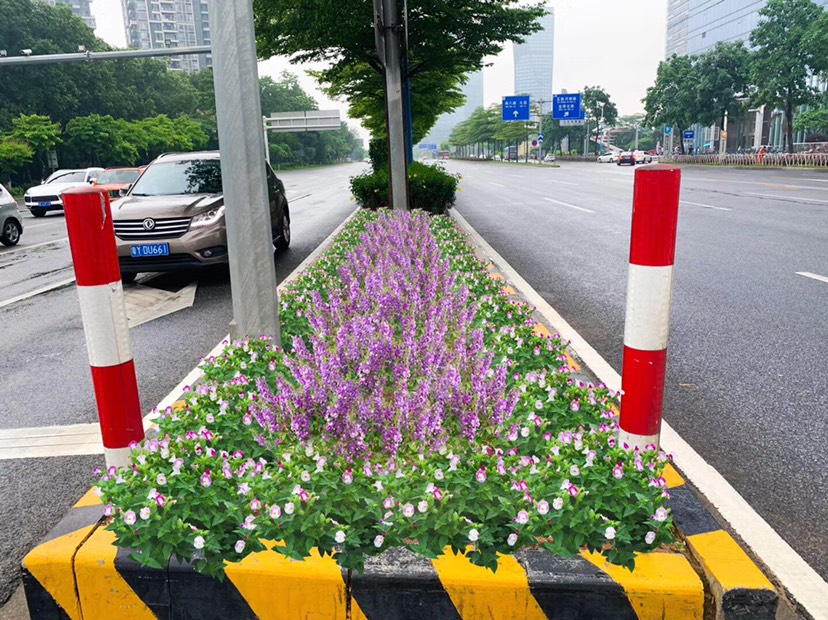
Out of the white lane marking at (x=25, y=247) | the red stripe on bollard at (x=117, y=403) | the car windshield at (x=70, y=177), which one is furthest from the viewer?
the car windshield at (x=70, y=177)

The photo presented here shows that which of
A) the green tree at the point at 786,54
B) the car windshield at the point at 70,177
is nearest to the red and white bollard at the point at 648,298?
the car windshield at the point at 70,177

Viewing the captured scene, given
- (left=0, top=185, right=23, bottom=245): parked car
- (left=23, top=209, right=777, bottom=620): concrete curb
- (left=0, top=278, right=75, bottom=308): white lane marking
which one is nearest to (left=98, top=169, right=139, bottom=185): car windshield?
(left=0, top=185, right=23, bottom=245): parked car

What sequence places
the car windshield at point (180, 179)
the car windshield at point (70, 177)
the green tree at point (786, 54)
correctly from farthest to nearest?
1. the green tree at point (786, 54)
2. the car windshield at point (70, 177)
3. the car windshield at point (180, 179)

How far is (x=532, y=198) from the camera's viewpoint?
2145 cm

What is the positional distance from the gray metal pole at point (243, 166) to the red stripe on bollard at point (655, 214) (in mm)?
2332

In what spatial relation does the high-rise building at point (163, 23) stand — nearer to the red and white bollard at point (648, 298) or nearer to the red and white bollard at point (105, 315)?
the red and white bollard at point (105, 315)

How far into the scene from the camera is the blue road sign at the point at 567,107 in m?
72.2

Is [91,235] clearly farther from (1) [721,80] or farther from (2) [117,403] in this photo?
(1) [721,80]

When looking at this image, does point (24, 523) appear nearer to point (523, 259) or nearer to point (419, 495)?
point (419, 495)

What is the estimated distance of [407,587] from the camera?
76.5 inches

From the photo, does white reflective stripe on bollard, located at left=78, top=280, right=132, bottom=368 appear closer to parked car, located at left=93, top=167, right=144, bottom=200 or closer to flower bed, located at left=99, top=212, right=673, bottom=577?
flower bed, located at left=99, top=212, right=673, bottom=577

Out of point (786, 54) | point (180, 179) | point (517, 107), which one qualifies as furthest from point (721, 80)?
point (180, 179)

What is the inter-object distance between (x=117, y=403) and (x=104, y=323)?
28 centimetres

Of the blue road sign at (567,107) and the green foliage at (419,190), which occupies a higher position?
the blue road sign at (567,107)
